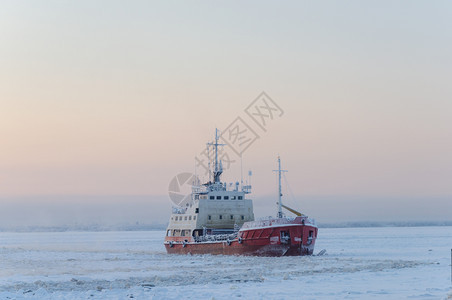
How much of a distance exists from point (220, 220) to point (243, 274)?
25.9 metres

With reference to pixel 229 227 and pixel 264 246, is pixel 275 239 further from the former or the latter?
pixel 229 227

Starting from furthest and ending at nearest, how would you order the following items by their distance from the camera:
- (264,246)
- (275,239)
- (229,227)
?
(229,227) < (264,246) < (275,239)

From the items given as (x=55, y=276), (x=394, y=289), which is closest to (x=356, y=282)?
(x=394, y=289)

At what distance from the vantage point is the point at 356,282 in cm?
2786

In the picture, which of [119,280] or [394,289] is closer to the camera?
[394,289]

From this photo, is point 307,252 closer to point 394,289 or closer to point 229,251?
point 229,251

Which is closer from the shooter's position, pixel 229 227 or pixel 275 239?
pixel 275 239

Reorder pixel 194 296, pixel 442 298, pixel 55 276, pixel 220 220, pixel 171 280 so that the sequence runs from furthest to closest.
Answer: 1. pixel 220 220
2. pixel 55 276
3. pixel 171 280
4. pixel 194 296
5. pixel 442 298

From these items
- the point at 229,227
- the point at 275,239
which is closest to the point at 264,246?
the point at 275,239

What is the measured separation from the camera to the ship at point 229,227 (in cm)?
4931

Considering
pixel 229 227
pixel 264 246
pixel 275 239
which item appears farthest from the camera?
pixel 229 227

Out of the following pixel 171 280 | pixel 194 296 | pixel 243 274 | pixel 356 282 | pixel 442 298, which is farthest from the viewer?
pixel 243 274

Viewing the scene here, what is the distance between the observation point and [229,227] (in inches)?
2357

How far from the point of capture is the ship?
4931cm
